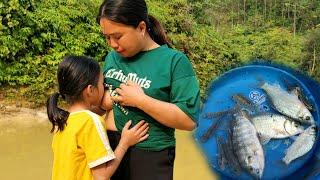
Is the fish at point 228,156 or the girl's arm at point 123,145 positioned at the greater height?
the girl's arm at point 123,145

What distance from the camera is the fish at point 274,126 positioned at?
163 centimetres

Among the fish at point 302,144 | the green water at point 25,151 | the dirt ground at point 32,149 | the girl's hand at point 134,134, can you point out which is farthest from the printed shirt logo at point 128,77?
the green water at point 25,151

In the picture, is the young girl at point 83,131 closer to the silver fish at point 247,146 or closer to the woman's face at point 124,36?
the woman's face at point 124,36

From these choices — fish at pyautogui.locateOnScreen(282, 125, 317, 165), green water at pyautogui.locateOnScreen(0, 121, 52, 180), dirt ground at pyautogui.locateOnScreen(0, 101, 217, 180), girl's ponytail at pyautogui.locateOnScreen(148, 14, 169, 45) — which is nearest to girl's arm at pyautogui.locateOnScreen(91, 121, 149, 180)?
girl's ponytail at pyautogui.locateOnScreen(148, 14, 169, 45)

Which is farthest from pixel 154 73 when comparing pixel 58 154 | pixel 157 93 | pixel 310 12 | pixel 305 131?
pixel 310 12

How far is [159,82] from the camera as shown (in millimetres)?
1349

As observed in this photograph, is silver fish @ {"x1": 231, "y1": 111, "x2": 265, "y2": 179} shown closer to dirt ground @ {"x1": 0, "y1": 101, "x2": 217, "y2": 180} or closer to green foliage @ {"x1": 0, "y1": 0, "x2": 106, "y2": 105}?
dirt ground @ {"x1": 0, "y1": 101, "x2": 217, "y2": 180}

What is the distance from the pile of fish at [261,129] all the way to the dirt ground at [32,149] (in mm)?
2189

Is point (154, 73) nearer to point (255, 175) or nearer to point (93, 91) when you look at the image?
point (93, 91)

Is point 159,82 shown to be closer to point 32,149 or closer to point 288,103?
point 288,103

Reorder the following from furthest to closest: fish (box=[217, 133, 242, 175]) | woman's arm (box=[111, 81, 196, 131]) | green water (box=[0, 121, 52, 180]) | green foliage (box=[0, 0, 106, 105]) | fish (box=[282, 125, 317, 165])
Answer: green foliage (box=[0, 0, 106, 105]) → green water (box=[0, 121, 52, 180]) → fish (box=[217, 133, 242, 175]) → fish (box=[282, 125, 317, 165]) → woman's arm (box=[111, 81, 196, 131])

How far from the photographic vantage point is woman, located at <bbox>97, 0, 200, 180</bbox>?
4.35ft

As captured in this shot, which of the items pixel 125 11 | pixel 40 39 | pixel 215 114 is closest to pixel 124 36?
pixel 125 11

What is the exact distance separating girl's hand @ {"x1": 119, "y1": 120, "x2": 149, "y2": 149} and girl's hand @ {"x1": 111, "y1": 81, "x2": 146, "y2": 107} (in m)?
0.08
